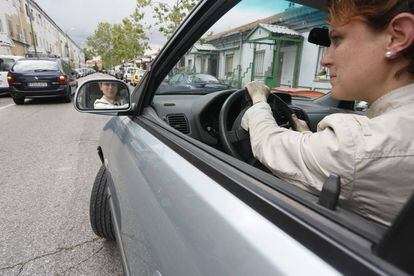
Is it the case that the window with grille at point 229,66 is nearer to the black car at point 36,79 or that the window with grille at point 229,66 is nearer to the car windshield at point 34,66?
the black car at point 36,79

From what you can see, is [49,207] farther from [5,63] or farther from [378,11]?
[5,63]

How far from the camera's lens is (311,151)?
855 millimetres

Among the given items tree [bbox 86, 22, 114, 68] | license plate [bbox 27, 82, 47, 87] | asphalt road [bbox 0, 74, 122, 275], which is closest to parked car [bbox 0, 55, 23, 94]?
license plate [bbox 27, 82, 47, 87]

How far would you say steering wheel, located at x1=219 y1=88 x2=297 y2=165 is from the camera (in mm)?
1532

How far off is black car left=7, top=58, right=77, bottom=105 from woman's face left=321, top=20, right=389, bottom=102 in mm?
11538

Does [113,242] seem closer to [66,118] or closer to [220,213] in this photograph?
[220,213]

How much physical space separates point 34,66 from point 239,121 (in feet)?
37.9

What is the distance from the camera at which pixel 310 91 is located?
10.3 feet

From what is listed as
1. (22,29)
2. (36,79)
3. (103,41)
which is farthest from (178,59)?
(103,41)

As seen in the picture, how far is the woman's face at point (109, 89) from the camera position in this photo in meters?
2.06

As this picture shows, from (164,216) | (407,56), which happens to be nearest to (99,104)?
(164,216)

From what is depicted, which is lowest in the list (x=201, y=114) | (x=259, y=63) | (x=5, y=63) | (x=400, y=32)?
(x=5, y=63)

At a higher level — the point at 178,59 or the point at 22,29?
the point at 22,29

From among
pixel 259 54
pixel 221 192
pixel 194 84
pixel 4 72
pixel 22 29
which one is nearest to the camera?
pixel 221 192
